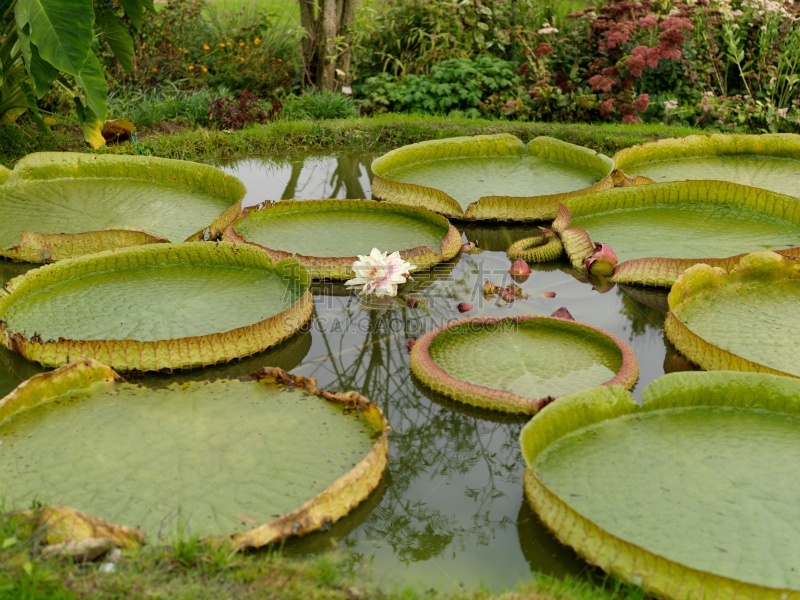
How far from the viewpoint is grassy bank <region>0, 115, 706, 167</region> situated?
7051 millimetres

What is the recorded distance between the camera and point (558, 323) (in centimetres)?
416

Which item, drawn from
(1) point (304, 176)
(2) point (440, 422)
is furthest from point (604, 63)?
(2) point (440, 422)

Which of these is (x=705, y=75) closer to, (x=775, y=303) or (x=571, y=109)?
(x=571, y=109)

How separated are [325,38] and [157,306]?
5.59m

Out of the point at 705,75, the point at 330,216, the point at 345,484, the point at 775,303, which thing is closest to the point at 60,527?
the point at 345,484

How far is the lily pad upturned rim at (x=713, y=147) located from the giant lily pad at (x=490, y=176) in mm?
505

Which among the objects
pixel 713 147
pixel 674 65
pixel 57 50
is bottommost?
pixel 713 147

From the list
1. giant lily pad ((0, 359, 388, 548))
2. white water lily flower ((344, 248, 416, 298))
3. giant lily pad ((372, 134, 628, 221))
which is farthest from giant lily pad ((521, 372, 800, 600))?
giant lily pad ((372, 134, 628, 221))

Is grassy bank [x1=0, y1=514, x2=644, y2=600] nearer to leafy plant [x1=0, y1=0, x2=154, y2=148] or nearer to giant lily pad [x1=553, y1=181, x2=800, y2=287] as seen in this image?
giant lily pad [x1=553, y1=181, x2=800, y2=287]

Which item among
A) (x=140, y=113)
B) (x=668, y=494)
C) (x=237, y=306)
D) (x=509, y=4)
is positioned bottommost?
(x=668, y=494)

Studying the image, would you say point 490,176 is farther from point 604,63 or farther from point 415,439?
point 415,439

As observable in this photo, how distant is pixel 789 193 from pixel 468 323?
307cm

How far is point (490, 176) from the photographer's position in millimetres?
6398

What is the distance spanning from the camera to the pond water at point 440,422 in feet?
9.59
